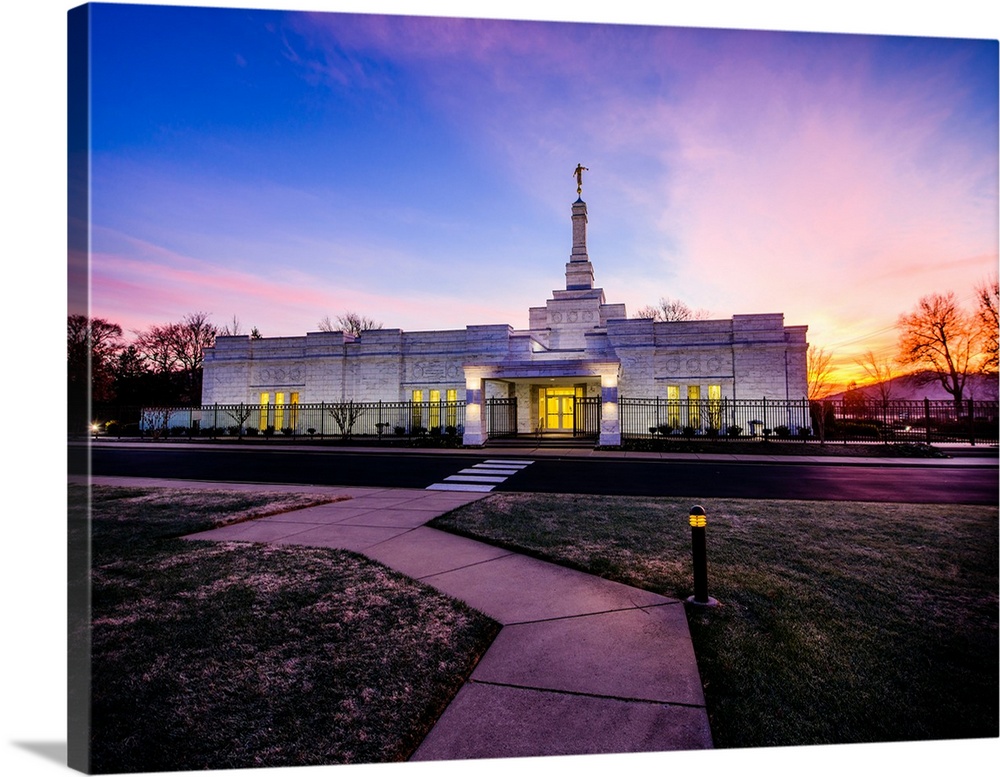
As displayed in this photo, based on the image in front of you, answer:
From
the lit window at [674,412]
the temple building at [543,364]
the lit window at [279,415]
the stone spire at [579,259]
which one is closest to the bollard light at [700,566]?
the temple building at [543,364]

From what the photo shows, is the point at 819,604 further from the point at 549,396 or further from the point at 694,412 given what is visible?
the point at 694,412

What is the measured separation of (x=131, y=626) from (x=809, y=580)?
562cm

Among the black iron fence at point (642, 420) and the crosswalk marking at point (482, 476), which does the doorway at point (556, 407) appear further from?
the crosswalk marking at point (482, 476)

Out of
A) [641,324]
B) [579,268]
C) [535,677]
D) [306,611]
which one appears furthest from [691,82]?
[579,268]

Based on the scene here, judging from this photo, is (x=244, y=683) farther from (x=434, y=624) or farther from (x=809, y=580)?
(x=809, y=580)

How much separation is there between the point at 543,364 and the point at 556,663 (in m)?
19.7

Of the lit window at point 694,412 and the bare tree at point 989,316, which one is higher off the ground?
the bare tree at point 989,316

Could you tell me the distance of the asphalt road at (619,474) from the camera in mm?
10680

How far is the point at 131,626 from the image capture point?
3664 millimetres

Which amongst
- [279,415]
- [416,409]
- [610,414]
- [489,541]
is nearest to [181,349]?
[279,415]

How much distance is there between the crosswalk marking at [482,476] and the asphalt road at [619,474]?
0.96 ft

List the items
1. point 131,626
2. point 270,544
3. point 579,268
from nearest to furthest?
1. point 131,626
2. point 270,544
3. point 579,268

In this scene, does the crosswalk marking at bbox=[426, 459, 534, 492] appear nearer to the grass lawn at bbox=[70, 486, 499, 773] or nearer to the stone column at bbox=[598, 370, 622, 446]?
the grass lawn at bbox=[70, 486, 499, 773]

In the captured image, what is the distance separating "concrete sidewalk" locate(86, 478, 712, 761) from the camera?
8.61 feet
